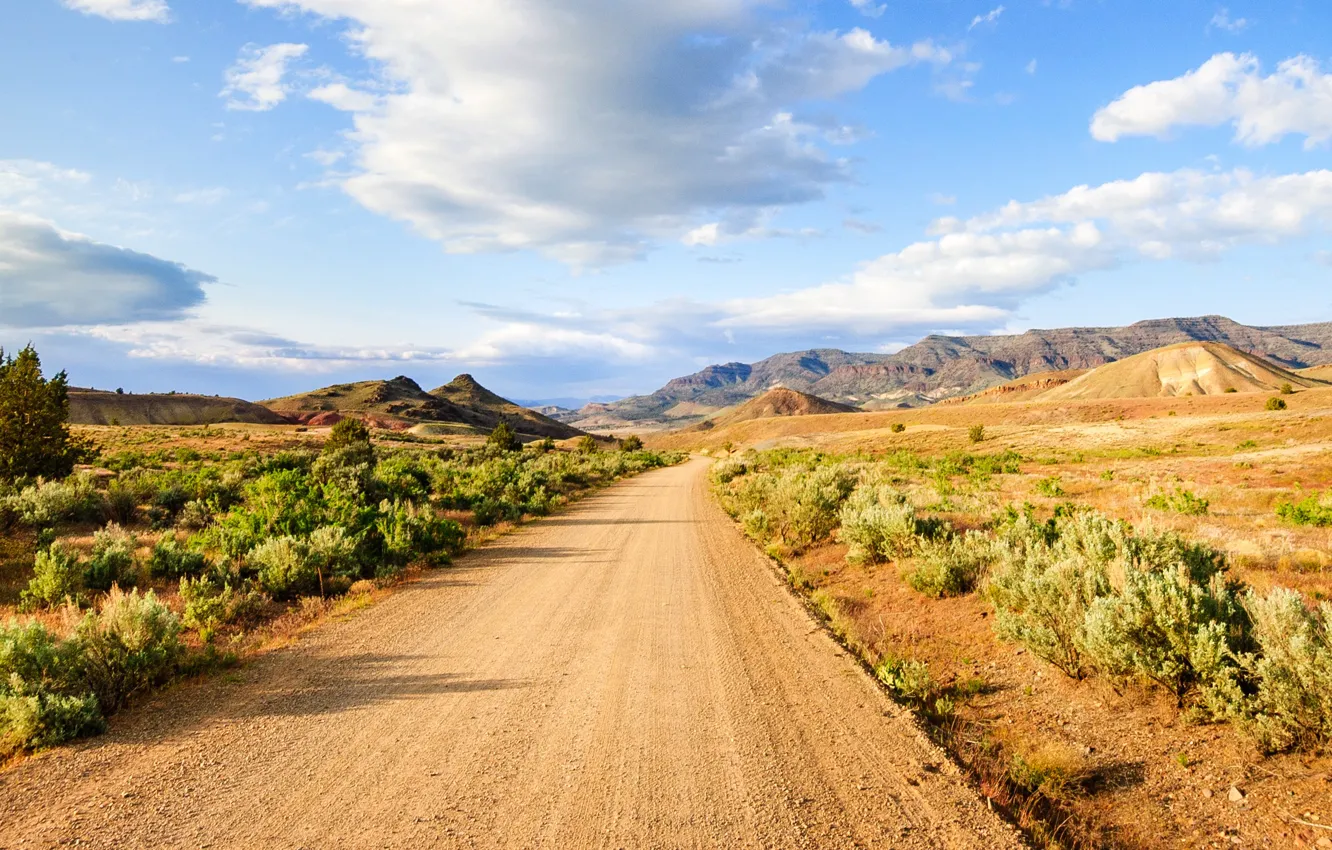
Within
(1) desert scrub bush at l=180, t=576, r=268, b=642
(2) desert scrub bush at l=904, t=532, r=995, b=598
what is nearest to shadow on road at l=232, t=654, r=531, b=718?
(1) desert scrub bush at l=180, t=576, r=268, b=642

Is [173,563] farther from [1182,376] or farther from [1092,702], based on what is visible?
[1182,376]

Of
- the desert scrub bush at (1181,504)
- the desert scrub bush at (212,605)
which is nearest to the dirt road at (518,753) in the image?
the desert scrub bush at (212,605)

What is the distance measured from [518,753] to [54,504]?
52.2 ft

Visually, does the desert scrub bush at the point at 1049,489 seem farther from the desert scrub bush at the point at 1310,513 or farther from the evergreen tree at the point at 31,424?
the evergreen tree at the point at 31,424

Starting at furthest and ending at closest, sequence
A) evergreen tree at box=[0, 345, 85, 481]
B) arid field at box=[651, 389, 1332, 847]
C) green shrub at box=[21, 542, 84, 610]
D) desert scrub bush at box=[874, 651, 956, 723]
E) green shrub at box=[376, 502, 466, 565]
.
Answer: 1. evergreen tree at box=[0, 345, 85, 481]
2. green shrub at box=[376, 502, 466, 565]
3. green shrub at box=[21, 542, 84, 610]
4. desert scrub bush at box=[874, 651, 956, 723]
5. arid field at box=[651, 389, 1332, 847]

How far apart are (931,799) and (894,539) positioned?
7.30 m

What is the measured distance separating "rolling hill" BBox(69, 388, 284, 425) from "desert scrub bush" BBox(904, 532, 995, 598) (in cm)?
13163

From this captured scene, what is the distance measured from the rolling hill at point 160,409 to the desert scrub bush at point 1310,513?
13601cm

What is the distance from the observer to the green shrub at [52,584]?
8586 mm

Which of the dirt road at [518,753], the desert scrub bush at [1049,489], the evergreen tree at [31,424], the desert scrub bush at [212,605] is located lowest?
the desert scrub bush at [1049,489]

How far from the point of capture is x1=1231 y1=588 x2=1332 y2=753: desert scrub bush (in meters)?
4.48

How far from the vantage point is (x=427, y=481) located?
24.1 meters

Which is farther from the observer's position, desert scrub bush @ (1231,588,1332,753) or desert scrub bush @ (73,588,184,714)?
desert scrub bush @ (73,588,184,714)

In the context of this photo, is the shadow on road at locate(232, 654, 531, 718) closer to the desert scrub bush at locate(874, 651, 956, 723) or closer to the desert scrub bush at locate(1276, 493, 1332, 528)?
the desert scrub bush at locate(874, 651, 956, 723)
